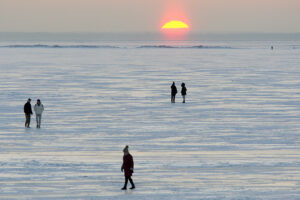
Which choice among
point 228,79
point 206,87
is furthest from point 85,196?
point 228,79

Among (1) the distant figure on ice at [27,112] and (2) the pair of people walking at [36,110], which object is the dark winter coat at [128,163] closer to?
(2) the pair of people walking at [36,110]

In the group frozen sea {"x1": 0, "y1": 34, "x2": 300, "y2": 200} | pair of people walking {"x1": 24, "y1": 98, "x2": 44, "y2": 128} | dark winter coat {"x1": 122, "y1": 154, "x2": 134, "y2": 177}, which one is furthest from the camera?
pair of people walking {"x1": 24, "y1": 98, "x2": 44, "y2": 128}

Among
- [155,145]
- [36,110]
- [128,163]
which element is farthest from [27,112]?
[128,163]

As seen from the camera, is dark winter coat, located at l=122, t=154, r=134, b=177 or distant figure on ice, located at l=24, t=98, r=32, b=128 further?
distant figure on ice, located at l=24, t=98, r=32, b=128

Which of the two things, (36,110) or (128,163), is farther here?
(36,110)

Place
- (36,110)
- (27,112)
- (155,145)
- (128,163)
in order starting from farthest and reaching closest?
(27,112) → (36,110) → (155,145) → (128,163)

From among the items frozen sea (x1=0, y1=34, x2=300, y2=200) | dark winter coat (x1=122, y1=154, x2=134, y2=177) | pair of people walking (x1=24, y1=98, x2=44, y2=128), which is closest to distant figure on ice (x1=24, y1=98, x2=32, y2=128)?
pair of people walking (x1=24, y1=98, x2=44, y2=128)

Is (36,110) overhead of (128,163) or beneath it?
overhead

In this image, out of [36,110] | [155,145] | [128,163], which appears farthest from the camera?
[36,110]

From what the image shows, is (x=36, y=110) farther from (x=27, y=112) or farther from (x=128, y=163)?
(x=128, y=163)

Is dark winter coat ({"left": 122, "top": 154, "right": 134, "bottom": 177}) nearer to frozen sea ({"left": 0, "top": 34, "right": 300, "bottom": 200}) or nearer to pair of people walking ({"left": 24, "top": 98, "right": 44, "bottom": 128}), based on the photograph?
frozen sea ({"left": 0, "top": 34, "right": 300, "bottom": 200})

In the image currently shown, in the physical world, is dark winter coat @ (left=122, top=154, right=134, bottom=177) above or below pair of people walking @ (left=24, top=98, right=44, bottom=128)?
below

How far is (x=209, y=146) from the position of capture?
19.2m

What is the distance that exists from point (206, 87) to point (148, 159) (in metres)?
25.2
